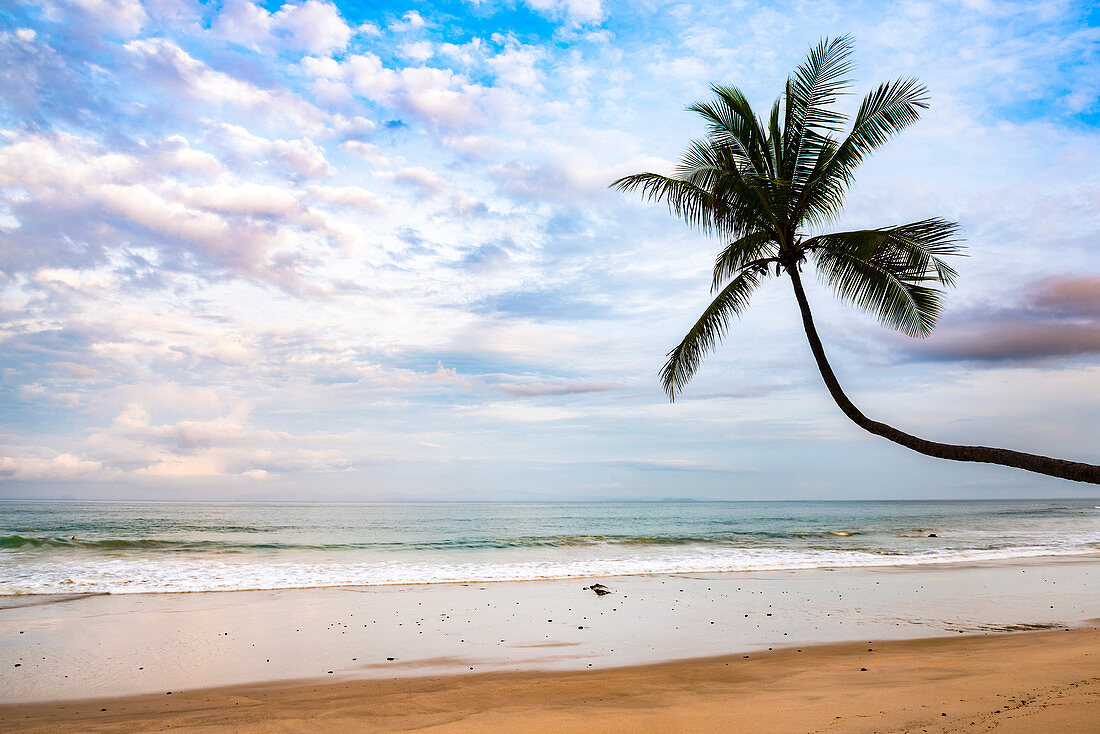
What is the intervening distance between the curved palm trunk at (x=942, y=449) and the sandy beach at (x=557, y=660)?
6.33ft

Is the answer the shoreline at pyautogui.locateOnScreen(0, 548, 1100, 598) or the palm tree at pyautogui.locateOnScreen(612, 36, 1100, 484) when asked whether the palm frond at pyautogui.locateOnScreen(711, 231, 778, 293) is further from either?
the shoreline at pyautogui.locateOnScreen(0, 548, 1100, 598)

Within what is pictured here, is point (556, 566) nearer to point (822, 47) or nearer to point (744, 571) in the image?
point (744, 571)

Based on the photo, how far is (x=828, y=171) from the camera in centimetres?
941

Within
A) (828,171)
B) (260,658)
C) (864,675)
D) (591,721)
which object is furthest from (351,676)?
(828,171)

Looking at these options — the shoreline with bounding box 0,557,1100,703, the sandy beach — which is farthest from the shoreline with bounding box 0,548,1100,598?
the sandy beach

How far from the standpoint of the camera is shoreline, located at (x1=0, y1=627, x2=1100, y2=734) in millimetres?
5293

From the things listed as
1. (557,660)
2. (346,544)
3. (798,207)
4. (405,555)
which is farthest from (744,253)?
(346,544)

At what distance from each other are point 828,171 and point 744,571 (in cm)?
1117

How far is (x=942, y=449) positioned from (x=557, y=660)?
16.1ft

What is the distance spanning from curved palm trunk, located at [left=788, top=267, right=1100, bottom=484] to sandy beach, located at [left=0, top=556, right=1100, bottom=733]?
193cm

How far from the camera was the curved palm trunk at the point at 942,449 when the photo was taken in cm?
507

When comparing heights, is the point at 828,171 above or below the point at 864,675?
above

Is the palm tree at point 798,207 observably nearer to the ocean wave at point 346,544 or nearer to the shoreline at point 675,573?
the shoreline at point 675,573

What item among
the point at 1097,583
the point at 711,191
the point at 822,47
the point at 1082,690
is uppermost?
the point at 822,47
